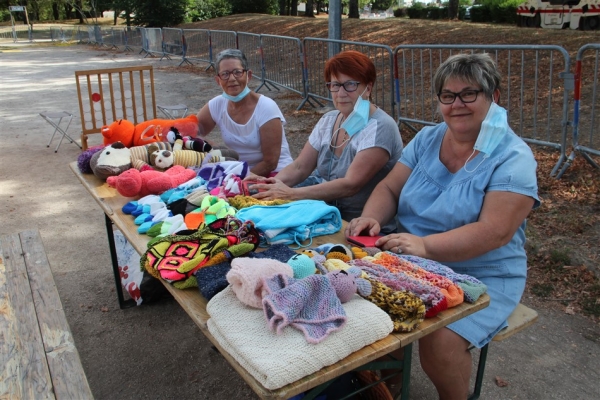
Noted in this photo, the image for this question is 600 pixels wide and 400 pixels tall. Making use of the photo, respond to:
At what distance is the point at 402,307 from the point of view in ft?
5.49

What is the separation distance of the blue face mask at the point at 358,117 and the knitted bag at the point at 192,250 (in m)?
1.13

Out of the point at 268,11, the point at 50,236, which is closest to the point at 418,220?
the point at 50,236

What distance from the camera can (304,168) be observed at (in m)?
3.50

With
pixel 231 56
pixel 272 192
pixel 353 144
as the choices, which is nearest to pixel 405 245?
pixel 272 192

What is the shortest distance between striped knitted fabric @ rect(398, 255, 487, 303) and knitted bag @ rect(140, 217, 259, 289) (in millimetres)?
634

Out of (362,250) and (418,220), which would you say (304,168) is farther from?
(362,250)

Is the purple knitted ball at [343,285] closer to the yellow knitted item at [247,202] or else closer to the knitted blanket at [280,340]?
the knitted blanket at [280,340]

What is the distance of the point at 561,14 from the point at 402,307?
16826 mm

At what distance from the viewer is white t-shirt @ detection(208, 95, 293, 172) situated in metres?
3.97

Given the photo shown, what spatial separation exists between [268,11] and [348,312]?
33824 mm

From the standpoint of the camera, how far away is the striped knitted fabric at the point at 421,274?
1791mm

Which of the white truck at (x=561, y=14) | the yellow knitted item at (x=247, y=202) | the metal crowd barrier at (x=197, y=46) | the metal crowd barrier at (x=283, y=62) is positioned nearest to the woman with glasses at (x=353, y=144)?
the yellow knitted item at (x=247, y=202)

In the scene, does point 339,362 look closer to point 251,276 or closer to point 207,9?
point 251,276

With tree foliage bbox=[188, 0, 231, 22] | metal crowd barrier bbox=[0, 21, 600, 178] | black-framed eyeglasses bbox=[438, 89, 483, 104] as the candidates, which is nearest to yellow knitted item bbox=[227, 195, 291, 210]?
black-framed eyeglasses bbox=[438, 89, 483, 104]
